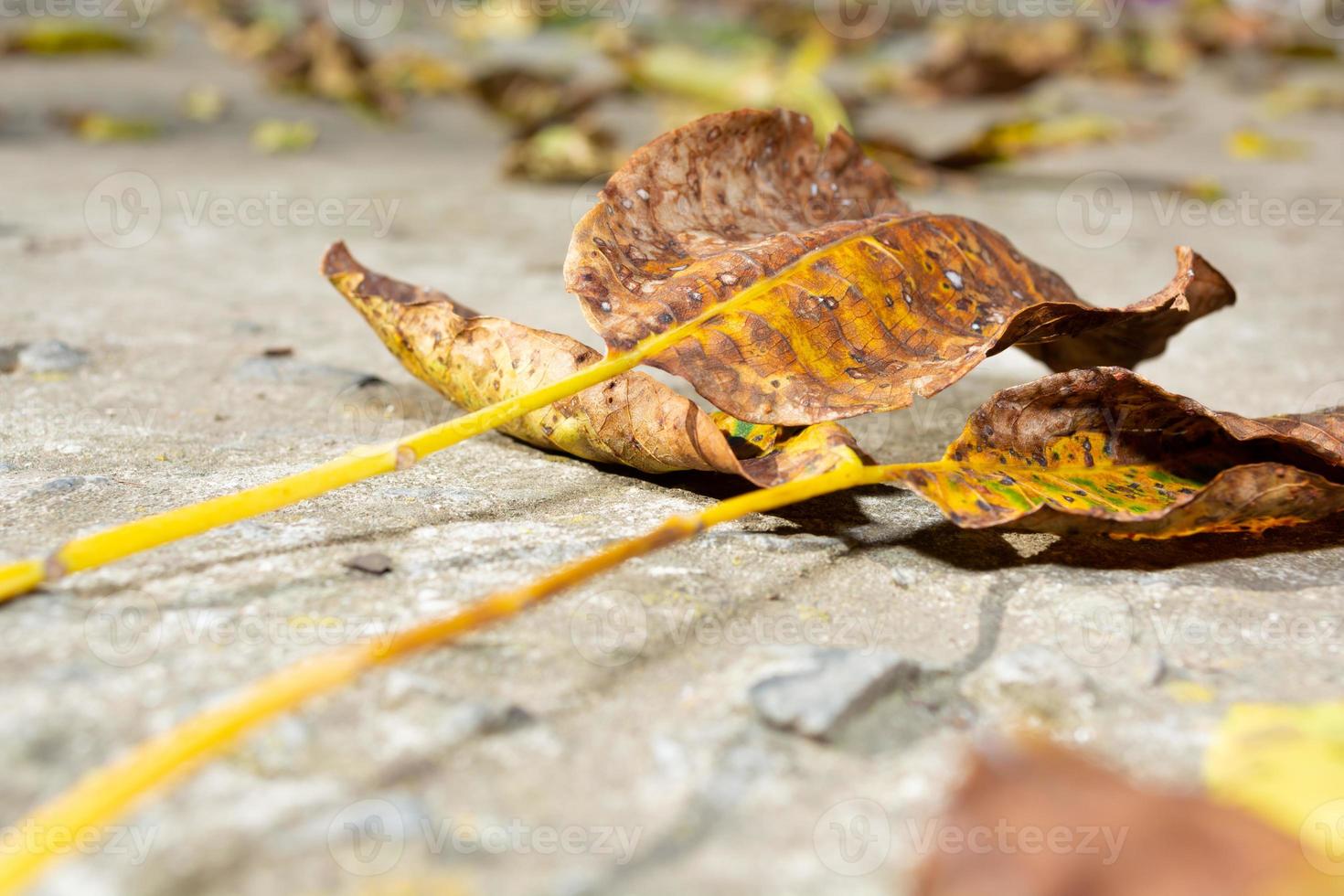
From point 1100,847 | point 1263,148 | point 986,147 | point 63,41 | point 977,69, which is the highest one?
point 977,69

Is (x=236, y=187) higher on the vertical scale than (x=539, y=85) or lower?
lower

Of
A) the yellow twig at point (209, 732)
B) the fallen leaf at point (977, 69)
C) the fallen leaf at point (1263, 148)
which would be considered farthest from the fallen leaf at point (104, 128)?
the fallen leaf at point (1263, 148)

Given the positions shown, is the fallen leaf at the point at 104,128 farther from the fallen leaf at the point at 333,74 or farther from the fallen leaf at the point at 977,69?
the fallen leaf at the point at 977,69

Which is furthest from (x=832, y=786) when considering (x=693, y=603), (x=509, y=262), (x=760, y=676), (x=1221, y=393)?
(x=509, y=262)

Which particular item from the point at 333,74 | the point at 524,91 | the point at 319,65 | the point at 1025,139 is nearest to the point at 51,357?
the point at 524,91

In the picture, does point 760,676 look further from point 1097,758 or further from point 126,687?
point 126,687

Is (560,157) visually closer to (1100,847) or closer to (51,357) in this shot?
(51,357)
